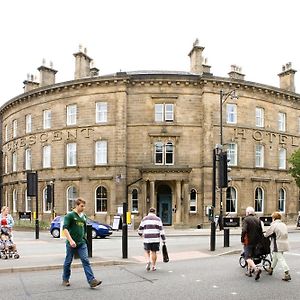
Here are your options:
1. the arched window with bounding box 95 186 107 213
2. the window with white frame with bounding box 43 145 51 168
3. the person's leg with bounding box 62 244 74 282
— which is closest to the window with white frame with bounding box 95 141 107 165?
the arched window with bounding box 95 186 107 213

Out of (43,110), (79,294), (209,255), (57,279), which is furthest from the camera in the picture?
(43,110)

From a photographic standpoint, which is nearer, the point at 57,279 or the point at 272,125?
the point at 57,279

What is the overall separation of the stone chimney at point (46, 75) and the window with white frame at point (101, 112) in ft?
28.4

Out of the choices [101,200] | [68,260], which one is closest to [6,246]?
[68,260]

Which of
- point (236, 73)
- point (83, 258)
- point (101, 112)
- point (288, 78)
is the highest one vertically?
point (236, 73)

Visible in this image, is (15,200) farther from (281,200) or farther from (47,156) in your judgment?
(281,200)

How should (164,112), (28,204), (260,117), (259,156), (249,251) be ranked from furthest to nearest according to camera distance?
(28,204), (260,117), (259,156), (164,112), (249,251)

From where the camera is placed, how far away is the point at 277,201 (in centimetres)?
3878

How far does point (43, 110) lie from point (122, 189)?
11.0 meters

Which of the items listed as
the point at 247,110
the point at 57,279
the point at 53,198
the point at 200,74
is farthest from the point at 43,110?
the point at 57,279

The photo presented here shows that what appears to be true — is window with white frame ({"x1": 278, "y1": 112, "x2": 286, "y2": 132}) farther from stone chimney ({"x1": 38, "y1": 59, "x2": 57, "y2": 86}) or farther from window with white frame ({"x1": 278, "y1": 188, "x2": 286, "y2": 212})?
stone chimney ({"x1": 38, "y1": 59, "x2": 57, "y2": 86})

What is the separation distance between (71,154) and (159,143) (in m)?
7.76

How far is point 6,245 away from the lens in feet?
44.4

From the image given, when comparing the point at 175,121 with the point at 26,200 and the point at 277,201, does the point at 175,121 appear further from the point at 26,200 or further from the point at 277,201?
the point at 26,200
